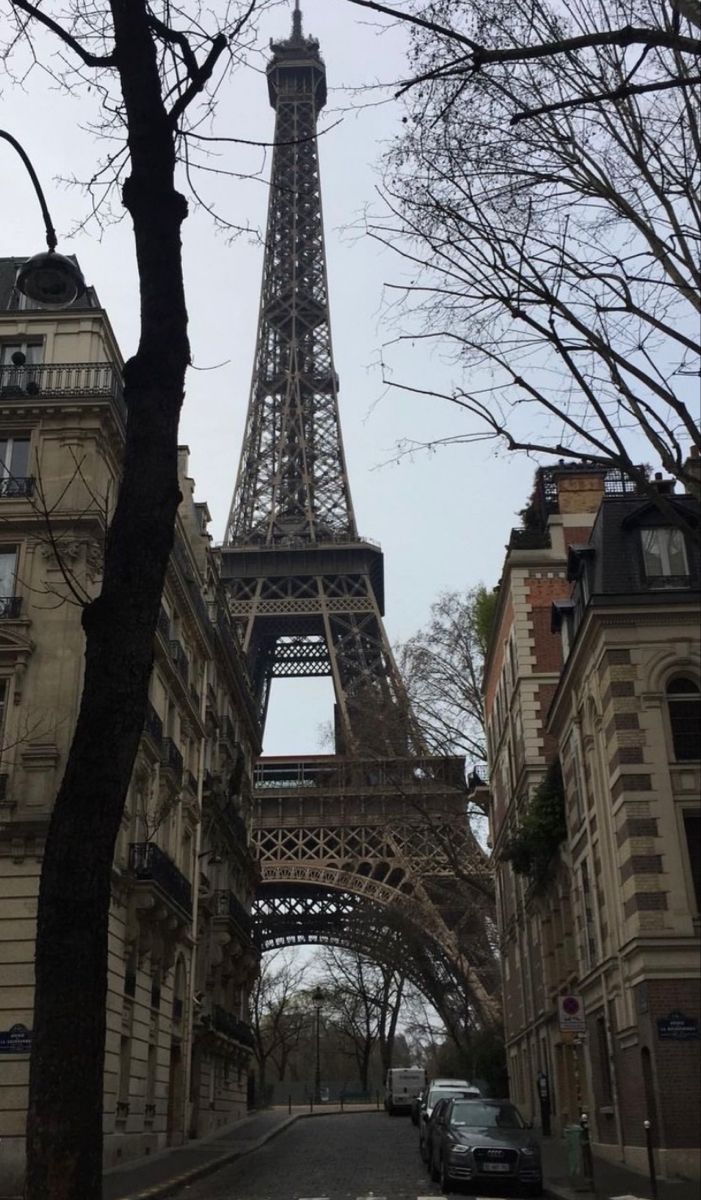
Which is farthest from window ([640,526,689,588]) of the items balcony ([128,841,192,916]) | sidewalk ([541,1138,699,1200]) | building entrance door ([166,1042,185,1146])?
building entrance door ([166,1042,185,1146])

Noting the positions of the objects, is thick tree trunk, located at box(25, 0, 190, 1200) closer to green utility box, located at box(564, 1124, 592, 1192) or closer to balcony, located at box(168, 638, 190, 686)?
green utility box, located at box(564, 1124, 592, 1192)

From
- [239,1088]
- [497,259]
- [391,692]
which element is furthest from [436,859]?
[497,259]

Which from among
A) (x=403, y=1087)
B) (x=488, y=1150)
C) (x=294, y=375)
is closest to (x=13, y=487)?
(x=488, y=1150)

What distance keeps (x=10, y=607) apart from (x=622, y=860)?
1229 cm

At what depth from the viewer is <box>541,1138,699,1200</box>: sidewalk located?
1578cm

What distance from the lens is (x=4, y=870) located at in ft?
67.5

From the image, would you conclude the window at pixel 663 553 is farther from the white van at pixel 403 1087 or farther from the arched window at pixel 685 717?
the white van at pixel 403 1087

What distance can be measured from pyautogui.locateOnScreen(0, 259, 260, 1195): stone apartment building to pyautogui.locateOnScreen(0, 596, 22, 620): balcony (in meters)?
0.03

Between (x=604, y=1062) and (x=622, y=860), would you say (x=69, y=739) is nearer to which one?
(x=622, y=860)

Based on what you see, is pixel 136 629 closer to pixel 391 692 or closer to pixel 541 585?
pixel 541 585

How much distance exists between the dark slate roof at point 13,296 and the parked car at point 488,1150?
18.0 meters

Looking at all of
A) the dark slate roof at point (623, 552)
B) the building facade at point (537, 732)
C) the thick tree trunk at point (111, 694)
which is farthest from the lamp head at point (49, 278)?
the building facade at point (537, 732)

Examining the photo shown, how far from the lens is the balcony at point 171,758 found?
28281 millimetres

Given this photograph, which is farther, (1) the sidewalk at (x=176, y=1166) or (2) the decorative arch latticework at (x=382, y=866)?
(2) the decorative arch latticework at (x=382, y=866)
